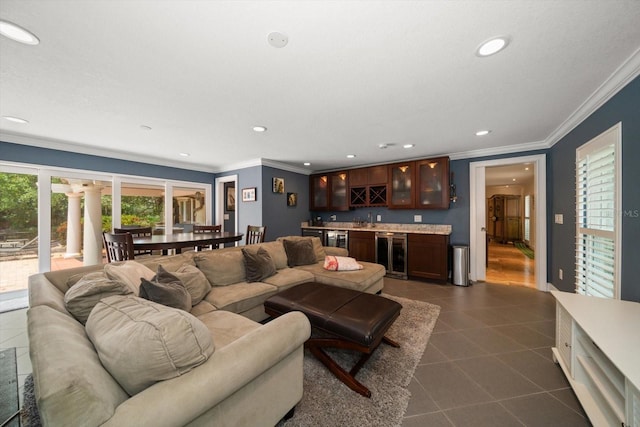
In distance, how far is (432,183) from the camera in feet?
15.1

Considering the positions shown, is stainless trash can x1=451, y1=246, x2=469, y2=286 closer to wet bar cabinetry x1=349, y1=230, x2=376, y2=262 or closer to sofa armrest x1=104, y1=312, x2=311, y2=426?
wet bar cabinetry x1=349, y1=230, x2=376, y2=262

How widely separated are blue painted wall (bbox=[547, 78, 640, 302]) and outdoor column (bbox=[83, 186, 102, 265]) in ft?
22.4

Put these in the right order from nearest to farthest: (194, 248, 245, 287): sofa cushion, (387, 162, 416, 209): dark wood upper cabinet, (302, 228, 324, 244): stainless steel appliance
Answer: (194, 248, 245, 287): sofa cushion
(387, 162, 416, 209): dark wood upper cabinet
(302, 228, 324, 244): stainless steel appliance

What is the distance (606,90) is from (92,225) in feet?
23.0

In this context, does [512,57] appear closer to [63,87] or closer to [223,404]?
[223,404]

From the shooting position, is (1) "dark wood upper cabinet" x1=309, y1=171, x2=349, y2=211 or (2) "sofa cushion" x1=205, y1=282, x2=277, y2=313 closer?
(2) "sofa cushion" x1=205, y1=282, x2=277, y2=313

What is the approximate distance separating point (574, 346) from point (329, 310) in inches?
69.4

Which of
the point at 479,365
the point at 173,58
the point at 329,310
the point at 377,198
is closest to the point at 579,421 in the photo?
the point at 479,365

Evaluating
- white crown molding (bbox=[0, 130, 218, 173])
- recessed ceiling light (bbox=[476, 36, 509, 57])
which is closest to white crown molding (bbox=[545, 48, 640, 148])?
recessed ceiling light (bbox=[476, 36, 509, 57])

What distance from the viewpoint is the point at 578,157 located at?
2.80 meters

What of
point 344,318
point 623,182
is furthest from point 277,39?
point 623,182

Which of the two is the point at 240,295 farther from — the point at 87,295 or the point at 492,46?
the point at 492,46

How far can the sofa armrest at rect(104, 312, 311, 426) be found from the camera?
31.3 inches

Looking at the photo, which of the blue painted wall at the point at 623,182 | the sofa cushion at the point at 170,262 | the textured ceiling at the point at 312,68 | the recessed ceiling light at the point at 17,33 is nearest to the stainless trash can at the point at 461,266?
the blue painted wall at the point at 623,182
